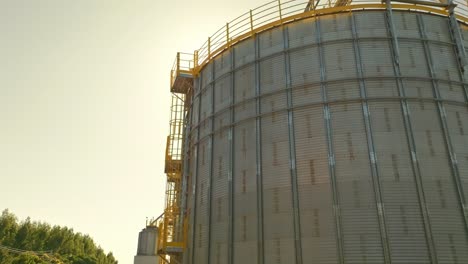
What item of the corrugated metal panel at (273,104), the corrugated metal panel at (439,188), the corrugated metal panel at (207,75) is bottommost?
the corrugated metal panel at (439,188)

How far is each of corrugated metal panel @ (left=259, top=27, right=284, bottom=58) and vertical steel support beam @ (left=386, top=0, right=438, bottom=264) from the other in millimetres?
5234

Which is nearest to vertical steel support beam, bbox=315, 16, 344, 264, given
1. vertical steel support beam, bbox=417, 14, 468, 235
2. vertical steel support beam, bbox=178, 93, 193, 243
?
vertical steel support beam, bbox=417, 14, 468, 235

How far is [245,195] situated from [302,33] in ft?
28.4

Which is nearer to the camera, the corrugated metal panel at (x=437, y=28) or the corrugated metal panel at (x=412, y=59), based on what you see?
the corrugated metal panel at (x=412, y=59)

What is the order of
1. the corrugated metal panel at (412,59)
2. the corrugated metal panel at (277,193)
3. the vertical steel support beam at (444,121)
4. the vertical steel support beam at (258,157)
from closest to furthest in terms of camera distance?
the vertical steel support beam at (444,121), the corrugated metal panel at (277,193), the vertical steel support beam at (258,157), the corrugated metal panel at (412,59)

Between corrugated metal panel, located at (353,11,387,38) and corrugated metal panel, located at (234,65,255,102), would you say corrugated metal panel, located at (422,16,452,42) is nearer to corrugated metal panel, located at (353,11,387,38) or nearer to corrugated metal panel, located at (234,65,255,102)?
corrugated metal panel, located at (353,11,387,38)

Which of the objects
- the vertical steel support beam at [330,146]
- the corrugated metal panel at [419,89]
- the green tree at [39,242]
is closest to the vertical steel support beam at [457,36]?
the corrugated metal panel at [419,89]

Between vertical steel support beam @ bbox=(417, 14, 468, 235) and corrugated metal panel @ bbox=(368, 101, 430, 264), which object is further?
vertical steel support beam @ bbox=(417, 14, 468, 235)

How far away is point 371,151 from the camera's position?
14.0 m

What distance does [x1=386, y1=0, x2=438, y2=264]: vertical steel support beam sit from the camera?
12.5 metres

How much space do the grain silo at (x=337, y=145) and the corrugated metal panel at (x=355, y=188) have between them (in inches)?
1.6

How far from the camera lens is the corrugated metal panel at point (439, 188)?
12398mm

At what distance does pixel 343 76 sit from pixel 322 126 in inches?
104

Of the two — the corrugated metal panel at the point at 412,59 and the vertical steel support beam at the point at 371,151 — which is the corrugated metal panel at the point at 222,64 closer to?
the vertical steel support beam at the point at 371,151
